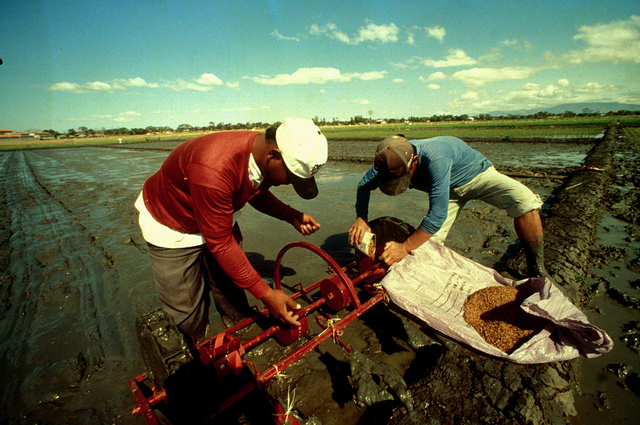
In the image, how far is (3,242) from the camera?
5953 millimetres

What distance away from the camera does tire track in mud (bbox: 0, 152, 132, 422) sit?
8.10 ft

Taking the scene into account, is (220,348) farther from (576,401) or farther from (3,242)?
(3,242)

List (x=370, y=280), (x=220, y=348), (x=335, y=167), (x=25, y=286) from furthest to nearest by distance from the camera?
(x=335, y=167)
(x=25, y=286)
(x=370, y=280)
(x=220, y=348)

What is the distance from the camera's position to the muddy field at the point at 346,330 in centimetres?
200

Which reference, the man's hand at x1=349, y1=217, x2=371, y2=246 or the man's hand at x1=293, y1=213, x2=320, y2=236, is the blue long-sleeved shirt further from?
the man's hand at x1=293, y1=213, x2=320, y2=236

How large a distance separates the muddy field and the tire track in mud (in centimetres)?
1

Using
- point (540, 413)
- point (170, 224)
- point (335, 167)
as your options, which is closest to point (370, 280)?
point (540, 413)

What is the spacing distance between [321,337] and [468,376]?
1.14m

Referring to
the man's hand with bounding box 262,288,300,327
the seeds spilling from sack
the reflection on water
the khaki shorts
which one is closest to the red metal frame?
the man's hand with bounding box 262,288,300,327

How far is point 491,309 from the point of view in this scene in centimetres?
259

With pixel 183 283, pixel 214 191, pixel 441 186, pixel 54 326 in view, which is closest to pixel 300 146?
pixel 214 191

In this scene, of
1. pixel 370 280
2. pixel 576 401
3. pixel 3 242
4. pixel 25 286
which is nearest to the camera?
pixel 576 401

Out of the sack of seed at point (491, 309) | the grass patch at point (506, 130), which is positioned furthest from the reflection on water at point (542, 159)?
the sack of seed at point (491, 309)

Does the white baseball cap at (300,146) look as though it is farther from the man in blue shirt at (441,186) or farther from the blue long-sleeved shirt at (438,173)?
the blue long-sleeved shirt at (438,173)
